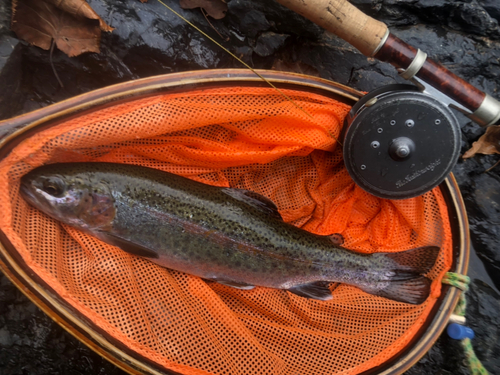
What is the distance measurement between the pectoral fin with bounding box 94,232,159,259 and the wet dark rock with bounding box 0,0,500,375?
1.05 meters

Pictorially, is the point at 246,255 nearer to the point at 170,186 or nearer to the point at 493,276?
the point at 170,186

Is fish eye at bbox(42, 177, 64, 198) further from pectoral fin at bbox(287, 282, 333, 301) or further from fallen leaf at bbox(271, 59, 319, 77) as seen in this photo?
fallen leaf at bbox(271, 59, 319, 77)

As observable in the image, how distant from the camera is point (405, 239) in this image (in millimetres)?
2521

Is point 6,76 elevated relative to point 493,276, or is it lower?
lower

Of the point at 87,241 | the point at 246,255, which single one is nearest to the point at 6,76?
the point at 87,241

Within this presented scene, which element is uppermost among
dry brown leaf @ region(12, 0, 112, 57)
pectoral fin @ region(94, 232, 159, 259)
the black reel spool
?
the black reel spool

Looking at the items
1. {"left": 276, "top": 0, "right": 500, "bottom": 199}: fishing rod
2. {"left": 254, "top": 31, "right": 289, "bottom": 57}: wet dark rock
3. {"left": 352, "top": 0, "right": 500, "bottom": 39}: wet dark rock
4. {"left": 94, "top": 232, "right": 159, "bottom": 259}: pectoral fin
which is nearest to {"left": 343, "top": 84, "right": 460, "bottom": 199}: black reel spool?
{"left": 276, "top": 0, "right": 500, "bottom": 199}: fishing rod

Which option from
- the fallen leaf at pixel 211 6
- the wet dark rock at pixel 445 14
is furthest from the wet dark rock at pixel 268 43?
the wet dark rock at pixel 445 14

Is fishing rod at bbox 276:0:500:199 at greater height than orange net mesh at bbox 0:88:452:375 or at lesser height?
greater

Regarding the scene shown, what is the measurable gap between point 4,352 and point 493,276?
389cm

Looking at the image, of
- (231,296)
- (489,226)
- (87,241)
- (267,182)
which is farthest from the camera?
(489,226)

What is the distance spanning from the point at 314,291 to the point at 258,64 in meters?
1.92

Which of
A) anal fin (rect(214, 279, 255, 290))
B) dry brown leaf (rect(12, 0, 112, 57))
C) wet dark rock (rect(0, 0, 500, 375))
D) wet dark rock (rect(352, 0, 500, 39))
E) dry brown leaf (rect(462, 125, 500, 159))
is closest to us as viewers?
anal fin (rect(214, 279, 255, 290))

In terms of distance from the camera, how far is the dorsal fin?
2.25 meters
